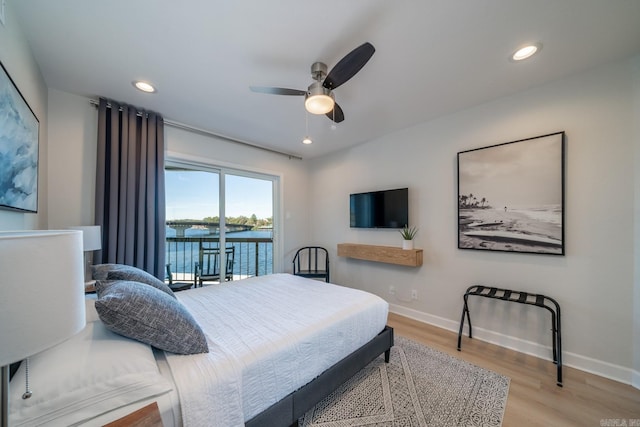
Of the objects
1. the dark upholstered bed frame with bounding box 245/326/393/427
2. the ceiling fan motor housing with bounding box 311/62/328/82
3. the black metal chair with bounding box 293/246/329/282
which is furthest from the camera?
the black metal chair with bounding box 293/246/329/282

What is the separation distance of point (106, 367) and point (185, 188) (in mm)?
2707

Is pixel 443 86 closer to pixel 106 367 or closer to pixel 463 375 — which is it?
pixel 463 375

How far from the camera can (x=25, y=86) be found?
5.28ft

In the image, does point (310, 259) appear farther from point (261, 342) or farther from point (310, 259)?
point (261, 342)

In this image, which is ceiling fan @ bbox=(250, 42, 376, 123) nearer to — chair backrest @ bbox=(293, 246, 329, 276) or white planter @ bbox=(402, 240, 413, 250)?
white planter @ bbox=(402, 240, 413, 250)

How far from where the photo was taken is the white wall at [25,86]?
4.38 feet

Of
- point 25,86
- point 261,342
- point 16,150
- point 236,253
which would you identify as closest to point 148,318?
point 261,342

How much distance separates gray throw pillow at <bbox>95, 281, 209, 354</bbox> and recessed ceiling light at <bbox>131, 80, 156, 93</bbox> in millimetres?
1862

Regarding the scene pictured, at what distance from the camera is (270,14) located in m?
1.42

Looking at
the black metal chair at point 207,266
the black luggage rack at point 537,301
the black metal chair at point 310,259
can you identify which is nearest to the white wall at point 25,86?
the black metal chair at point 207,266

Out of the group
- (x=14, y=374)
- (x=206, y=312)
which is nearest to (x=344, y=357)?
(x=206, y=312)

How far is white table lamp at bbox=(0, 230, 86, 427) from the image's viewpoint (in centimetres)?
48

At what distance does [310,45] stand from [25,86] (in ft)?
6.53

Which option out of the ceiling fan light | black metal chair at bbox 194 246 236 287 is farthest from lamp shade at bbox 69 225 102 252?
the ceiling fan light
